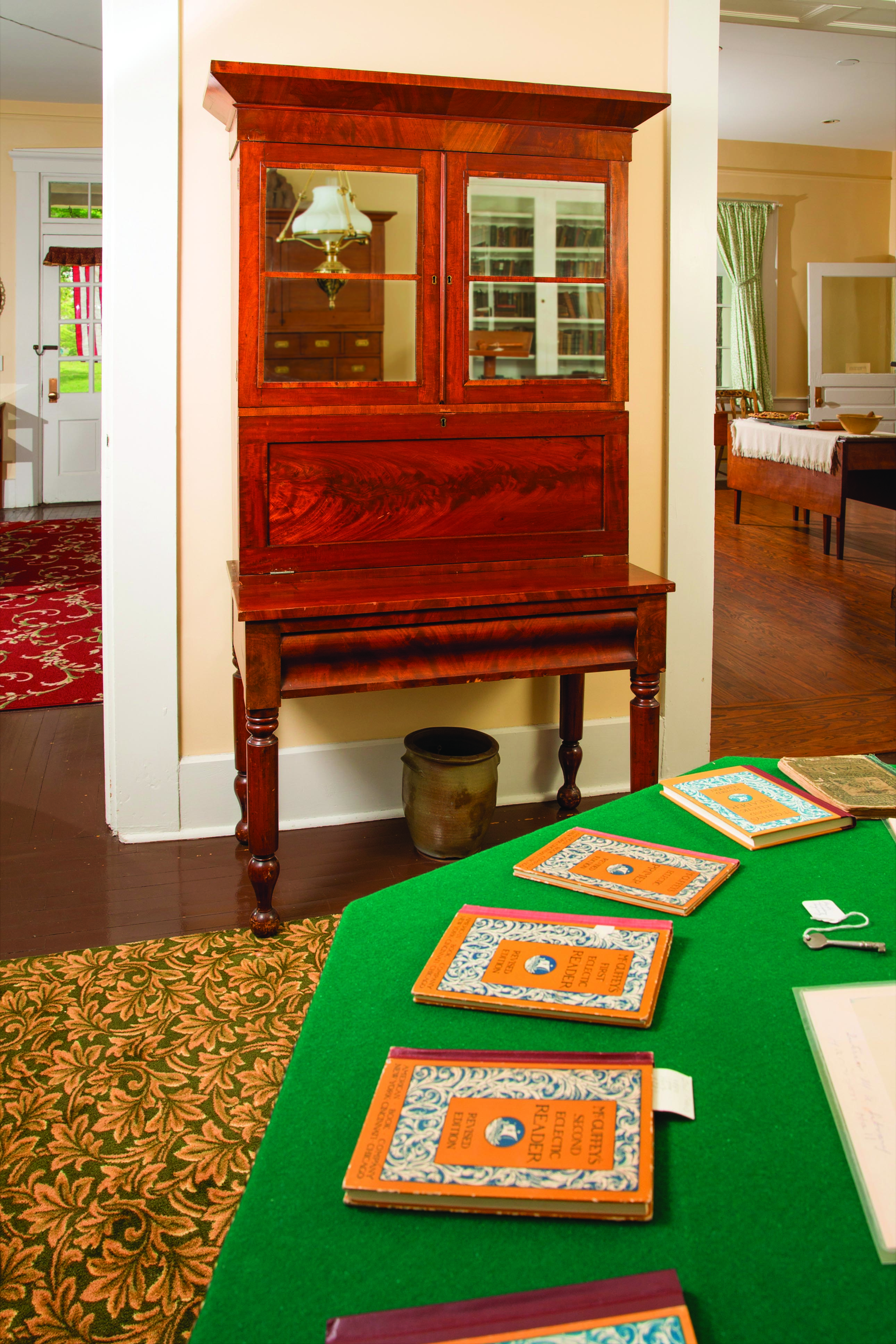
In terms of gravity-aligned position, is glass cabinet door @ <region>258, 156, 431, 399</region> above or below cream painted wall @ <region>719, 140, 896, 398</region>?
below

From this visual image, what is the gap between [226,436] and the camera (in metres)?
3.09

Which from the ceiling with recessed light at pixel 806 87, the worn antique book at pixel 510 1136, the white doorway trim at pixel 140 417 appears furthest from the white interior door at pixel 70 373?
the worn antique book at pixel 510 1136

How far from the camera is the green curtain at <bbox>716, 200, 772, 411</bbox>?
37.8 feet

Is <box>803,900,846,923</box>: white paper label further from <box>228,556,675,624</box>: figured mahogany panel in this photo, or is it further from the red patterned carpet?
the red patterned carpet

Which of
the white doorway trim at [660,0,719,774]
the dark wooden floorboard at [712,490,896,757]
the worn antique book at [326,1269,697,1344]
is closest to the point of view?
the worn antique book at [326,1269,697,1344]

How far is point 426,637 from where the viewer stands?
2.55 metres

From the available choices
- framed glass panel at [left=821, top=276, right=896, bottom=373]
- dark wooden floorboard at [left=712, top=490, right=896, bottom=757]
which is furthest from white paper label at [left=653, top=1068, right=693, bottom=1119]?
framed glass panel at [left=821, top=276, right=896, bottom=373]

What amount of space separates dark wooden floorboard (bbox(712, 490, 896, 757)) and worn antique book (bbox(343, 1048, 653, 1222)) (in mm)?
2920

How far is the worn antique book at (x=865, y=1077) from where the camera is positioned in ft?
2.96

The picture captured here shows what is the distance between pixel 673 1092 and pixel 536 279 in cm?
229

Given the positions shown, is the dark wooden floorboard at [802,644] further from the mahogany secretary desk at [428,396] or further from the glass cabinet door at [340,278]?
the glass cabinet door at [340,278]

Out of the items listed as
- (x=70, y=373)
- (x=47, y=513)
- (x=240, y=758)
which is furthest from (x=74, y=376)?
(x=240, y=758)

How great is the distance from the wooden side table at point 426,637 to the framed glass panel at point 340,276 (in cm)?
53

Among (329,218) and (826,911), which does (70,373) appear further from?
(826,911)
